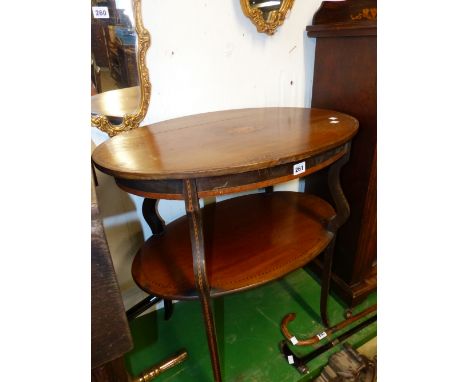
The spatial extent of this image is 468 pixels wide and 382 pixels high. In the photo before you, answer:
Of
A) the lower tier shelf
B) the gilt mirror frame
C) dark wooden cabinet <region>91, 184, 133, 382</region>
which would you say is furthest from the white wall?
dark wooden cabinet <region>91, 184, 133, 382</region>

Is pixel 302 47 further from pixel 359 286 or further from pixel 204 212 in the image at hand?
pixel 359 286

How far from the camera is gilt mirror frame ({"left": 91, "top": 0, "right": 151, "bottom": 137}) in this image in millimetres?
960

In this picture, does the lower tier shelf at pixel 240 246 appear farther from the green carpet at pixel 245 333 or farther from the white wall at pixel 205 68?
the green carpet at pixel 245 333

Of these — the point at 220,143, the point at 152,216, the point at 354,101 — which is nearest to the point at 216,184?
the point at 220,143

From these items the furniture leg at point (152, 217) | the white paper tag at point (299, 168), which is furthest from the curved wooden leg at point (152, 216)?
the white paper tag at point (299, 168)

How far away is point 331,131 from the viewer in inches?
35.3

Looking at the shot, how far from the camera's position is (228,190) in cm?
71

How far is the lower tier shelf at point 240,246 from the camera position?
0.89 meters

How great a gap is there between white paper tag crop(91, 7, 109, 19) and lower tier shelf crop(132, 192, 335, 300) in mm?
737

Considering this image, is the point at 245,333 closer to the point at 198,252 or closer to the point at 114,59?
the point at 198,252

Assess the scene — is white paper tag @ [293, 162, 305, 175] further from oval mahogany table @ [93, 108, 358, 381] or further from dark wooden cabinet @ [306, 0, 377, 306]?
dark wooden cabinet @ [306, 0, 377, 306]

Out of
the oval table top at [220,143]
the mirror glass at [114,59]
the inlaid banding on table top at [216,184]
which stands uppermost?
the mirror glass at [114,59]

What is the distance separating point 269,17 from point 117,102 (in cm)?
67

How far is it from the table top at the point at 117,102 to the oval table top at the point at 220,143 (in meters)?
0.09
